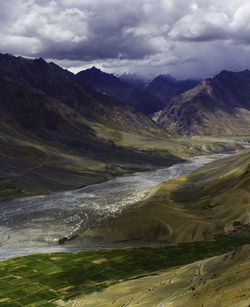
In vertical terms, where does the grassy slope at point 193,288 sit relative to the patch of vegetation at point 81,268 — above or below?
above

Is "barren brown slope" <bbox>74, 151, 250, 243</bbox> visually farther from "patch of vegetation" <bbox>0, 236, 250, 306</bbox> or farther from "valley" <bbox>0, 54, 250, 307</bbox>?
"patch of vegetation" <bbox>0, 236, 250, 306</bbox>

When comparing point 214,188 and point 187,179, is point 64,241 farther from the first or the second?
point 187,179

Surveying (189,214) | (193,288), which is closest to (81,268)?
(193,288)

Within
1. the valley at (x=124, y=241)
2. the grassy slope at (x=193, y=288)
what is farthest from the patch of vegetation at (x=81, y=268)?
the grassy slope at (x=193, y=288)

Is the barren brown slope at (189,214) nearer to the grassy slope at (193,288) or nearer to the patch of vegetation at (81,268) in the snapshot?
the patch of vegetation at (81,268)

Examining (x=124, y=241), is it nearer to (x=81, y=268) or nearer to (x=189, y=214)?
(x=189, y=214)

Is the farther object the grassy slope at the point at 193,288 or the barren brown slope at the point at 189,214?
the barren brown slope at the point at 189,214

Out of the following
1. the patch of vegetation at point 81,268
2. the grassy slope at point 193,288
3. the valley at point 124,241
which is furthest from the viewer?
the patch of vegetation at point 81,268
